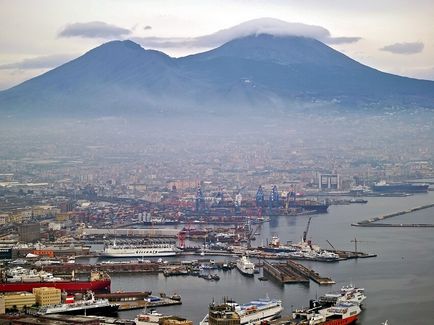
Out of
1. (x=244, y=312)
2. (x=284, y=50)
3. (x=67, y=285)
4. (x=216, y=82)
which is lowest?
(x=244, y=312)

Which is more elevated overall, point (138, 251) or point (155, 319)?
point (138, 251)

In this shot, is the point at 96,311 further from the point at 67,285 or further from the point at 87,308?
the point at 67,285

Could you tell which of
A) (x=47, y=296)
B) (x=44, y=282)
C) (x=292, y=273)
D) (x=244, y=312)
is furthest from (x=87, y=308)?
(x=292, y=273)

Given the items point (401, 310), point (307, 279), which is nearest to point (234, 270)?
point (307, 279)

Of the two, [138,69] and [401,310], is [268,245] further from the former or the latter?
[138,69]

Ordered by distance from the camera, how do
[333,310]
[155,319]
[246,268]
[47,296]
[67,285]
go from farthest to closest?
1. [246,268]
2. [67,285]
3. [47,296]
4. [333,310]
5. [155,319]

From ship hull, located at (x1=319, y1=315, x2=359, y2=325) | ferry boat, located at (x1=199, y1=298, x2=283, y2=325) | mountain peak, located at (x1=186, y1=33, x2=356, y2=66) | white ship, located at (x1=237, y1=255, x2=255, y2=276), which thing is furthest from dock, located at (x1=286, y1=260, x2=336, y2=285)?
mountain peak, located at (x1=186, y1=33, x2=356, y2=66)

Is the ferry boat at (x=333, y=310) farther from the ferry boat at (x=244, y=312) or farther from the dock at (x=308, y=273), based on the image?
the dock at (x=308, y=273)
